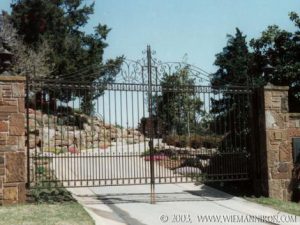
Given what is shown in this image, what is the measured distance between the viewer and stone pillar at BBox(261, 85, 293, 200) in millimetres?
10578

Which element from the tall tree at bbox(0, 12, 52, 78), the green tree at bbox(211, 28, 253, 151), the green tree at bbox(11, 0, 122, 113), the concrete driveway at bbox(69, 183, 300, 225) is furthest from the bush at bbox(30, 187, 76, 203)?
the green tree at bbox(11, 0, 122, 113)

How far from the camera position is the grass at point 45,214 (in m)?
7.33

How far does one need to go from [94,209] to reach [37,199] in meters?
1.36

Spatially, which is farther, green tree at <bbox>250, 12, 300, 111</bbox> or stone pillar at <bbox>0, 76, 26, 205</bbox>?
green tree at <bbox>250, 12, 300, 111</bbox>

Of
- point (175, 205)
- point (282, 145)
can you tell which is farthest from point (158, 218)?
point (282, 145)

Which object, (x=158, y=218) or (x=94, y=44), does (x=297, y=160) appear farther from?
(x=94, y=44)

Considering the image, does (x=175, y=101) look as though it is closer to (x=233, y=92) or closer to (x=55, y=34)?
(x=233, y=92)

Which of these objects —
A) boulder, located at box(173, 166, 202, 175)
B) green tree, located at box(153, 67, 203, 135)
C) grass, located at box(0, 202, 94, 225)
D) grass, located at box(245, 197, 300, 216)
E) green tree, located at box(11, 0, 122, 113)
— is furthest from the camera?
green tree, located at box(11, 0, 122, 113)

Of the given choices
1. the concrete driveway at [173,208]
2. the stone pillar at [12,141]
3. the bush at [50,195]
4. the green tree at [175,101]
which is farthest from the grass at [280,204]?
the stone pillar at [12,141]

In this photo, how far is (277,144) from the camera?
35.0 feet

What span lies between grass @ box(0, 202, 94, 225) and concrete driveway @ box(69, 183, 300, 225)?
29 cm

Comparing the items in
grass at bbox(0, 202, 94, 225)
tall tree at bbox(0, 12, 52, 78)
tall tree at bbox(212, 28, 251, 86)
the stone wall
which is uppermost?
tall tree at bbox(0, 12, 52, 78)

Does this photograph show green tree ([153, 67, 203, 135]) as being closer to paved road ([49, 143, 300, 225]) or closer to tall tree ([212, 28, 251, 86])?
tall tree ([212, 28, 251, 86])

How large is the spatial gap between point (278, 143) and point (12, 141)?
592 cm
